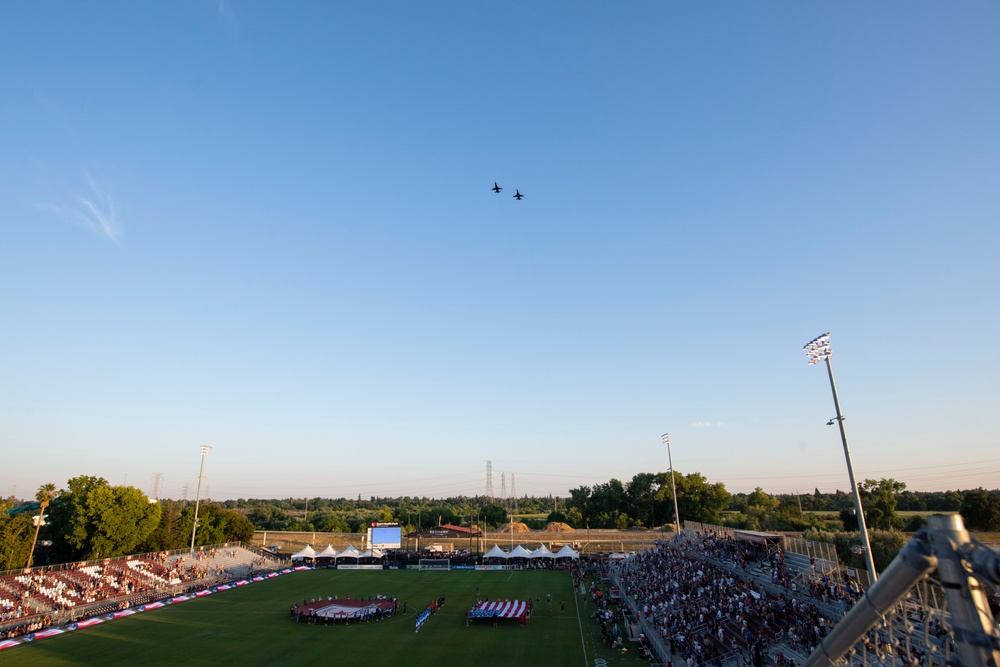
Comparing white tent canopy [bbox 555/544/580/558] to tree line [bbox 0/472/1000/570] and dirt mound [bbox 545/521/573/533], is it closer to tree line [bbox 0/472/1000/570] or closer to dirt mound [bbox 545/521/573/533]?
tree line [bbox 0/472/1000/570]

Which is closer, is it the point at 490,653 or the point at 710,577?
the point at 490,653

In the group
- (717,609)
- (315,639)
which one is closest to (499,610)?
(315,639)

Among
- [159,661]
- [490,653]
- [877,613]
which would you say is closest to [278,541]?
[159,661]

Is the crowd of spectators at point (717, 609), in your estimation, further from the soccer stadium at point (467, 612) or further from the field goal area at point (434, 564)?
the field goal area at point (434, 564)

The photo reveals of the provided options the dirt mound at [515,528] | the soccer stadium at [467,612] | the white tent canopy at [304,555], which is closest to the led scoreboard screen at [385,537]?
the white tent canopy at [304,555]

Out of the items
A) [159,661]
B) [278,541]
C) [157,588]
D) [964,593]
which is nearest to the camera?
[964,593]

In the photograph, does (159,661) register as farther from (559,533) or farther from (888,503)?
(888,503)
